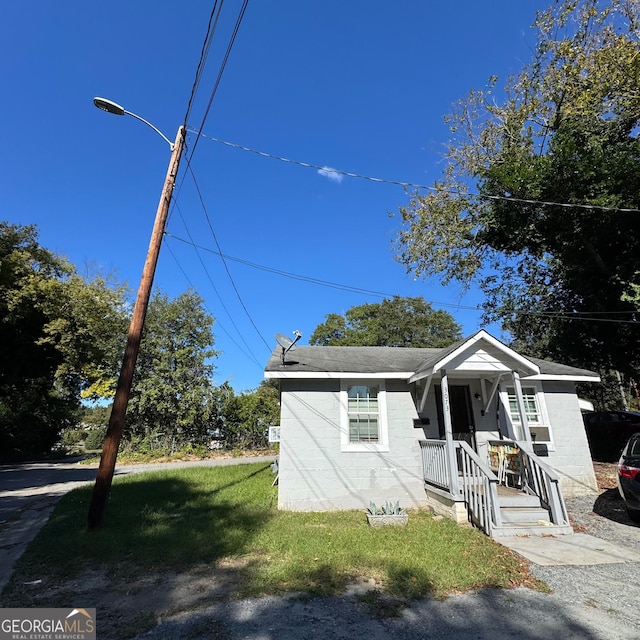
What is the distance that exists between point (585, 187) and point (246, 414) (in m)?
18.5

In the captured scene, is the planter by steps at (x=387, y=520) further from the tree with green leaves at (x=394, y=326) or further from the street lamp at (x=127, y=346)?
the tree with green leaves at (x=394, y=326)

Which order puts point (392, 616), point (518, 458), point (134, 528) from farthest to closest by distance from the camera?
1. point (518, 458)
2. point (134, 528)
3. point (392, 616)

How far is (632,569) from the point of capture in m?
4.82

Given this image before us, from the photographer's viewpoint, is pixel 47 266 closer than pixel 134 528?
No

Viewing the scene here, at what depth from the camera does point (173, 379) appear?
65.9 ft

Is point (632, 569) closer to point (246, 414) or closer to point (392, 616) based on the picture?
point (392, 616)

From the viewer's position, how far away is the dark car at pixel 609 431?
1360 cm

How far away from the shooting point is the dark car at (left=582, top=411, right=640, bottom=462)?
1360 centimetres

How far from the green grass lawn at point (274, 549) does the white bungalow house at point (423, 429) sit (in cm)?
66

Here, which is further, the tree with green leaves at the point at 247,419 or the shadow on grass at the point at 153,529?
the tree with green leaves at the point at 247,419

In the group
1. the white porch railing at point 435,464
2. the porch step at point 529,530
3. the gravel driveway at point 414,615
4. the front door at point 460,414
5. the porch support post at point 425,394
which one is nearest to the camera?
the gravel driveway at point 414,615

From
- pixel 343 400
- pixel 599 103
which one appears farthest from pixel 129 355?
pixel 599 103

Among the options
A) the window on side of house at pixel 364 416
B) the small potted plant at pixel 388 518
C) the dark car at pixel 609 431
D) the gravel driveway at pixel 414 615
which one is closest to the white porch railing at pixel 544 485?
the gravel driveway at pixel 414 615

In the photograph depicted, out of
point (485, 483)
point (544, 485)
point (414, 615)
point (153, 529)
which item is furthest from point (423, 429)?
point (153, 529)
